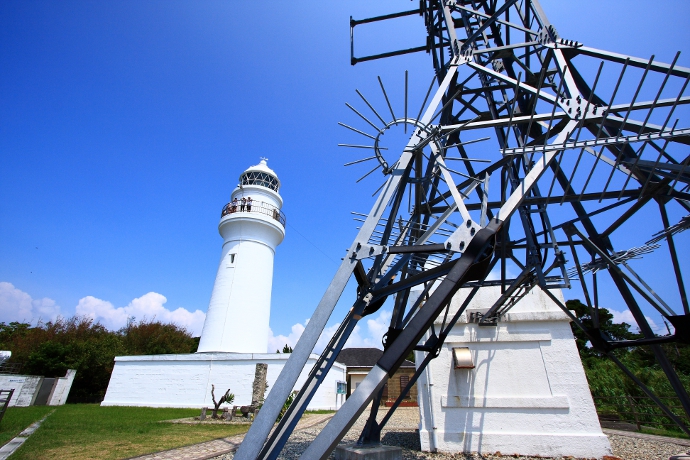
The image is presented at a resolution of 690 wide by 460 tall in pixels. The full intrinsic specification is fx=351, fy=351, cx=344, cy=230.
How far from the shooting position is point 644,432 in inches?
493

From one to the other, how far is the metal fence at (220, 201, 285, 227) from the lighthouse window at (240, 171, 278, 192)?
2.15 meters

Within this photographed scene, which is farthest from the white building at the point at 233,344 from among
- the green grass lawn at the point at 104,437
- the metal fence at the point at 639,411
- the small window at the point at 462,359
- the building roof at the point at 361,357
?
the metal fence at the point at 639,411

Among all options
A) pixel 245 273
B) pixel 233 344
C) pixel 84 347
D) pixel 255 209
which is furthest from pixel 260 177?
pixel 84 347

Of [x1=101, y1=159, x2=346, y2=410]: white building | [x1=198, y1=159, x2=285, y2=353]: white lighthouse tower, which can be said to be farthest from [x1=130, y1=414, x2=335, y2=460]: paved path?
[x1=198, y1=159, x2=285, y2=353]: white lighthouse tower

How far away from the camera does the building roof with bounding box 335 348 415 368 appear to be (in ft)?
122

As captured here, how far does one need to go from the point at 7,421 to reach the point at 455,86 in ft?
61.4

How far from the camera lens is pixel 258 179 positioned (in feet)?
87.6

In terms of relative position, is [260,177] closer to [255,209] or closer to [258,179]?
[258,179]

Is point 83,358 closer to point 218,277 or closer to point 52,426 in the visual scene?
point 218,277

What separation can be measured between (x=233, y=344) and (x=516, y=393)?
16763mm

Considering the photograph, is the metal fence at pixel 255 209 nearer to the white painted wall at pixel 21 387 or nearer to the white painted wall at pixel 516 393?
the white painted wall at pixel 21 387

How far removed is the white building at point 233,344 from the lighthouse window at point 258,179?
123cm

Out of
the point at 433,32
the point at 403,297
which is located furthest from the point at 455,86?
the point at 403,297

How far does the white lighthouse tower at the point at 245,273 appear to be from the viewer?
21531 millimetres
